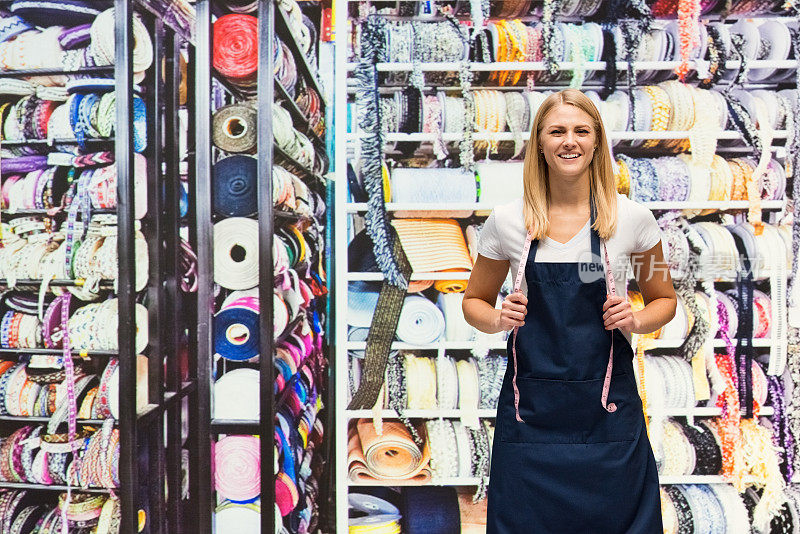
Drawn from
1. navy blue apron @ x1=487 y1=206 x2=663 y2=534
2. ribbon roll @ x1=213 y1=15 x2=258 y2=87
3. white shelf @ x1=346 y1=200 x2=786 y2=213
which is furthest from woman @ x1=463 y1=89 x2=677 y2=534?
ribbon roll @ x1=213 y1=15 x2=258 y2=87

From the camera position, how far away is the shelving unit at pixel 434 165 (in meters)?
2.01

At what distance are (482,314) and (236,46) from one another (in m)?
1.25

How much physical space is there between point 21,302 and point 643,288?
5.97ft

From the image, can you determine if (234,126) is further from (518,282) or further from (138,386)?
(518,282)

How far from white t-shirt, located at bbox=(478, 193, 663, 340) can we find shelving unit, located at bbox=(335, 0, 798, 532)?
2.70 ft

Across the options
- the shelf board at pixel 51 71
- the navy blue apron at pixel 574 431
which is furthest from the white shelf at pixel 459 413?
Answer: the shelf board at pixel 51 71

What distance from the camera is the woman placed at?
1.13 meters

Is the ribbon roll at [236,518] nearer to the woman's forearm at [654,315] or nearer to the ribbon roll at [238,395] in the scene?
the ribbon roll at [238,395]

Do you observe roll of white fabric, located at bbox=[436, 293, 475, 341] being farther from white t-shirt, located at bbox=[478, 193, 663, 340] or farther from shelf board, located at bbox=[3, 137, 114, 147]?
shelf board, located at bbox=[3, 137, 114, 147]

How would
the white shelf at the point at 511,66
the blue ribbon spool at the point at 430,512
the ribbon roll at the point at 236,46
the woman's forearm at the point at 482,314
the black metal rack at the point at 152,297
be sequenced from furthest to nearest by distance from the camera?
the blue ribbon spool at the point at 430,512, the white shelf at the point at 511,66, the ribbon roll at the point at 236,46, the black metal rack at the point at 152,297, the woman's forearm at the point at 482,314

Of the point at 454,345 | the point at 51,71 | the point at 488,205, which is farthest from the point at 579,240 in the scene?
the point at 51,71

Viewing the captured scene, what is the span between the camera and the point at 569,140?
111cm

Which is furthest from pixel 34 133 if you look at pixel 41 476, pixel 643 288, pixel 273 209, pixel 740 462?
pixel 740 462

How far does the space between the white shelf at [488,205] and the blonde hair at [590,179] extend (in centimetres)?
83
